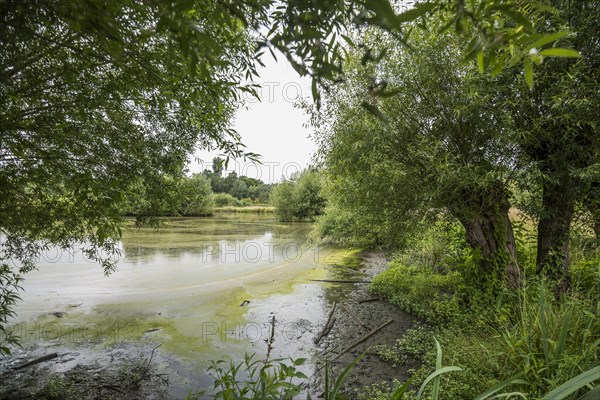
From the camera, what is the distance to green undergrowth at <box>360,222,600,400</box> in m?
2.14

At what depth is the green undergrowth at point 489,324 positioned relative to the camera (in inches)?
84.4

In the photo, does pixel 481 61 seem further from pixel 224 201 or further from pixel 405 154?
pixel 224 201

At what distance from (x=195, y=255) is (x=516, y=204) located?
10498 millimetres

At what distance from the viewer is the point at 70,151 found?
2.54m

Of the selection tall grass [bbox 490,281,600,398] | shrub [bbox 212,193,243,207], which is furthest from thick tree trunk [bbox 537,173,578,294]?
shrub [bbox 212,193,243,207]

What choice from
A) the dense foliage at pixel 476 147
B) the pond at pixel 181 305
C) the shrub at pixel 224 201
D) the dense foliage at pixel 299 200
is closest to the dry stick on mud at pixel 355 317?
the pond at pixel 181 305

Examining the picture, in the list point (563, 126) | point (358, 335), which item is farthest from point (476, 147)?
point (358, 335)

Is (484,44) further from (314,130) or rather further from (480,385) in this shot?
(314,130)

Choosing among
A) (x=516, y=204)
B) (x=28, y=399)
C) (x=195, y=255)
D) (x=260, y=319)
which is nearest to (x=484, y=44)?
(x=516, y=204)

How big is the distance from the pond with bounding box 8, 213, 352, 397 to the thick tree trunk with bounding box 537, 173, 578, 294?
3728 mm

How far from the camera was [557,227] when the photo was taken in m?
4.39

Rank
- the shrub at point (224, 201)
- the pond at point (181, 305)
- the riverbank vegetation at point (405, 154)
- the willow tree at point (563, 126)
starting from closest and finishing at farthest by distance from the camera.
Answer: the riverbank vegetation at point (405, 154)
the willow tree at point (563, 126)
the pond at point (181, 305)
the shrub at point (224, 201)

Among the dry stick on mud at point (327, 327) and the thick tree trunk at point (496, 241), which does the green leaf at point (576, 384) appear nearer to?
the thick tree trunk at point (496, 241)

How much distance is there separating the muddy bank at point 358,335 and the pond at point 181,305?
0.37 m
